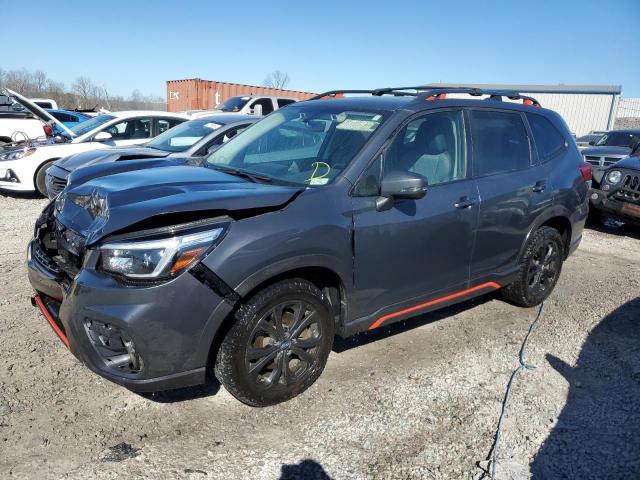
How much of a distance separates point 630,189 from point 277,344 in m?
6.86

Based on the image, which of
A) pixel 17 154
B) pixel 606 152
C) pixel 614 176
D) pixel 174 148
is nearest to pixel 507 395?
pixel 174 148

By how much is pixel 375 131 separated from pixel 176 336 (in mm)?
1801

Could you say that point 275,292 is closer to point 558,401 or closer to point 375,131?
point 375,131

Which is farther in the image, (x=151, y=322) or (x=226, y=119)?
(x=226, y=119)

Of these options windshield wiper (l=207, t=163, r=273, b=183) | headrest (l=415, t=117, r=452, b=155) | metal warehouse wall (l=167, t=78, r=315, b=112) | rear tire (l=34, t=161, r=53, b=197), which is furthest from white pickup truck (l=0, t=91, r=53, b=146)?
metal warehouse wall (l=167, t=78, r=315, b=112)

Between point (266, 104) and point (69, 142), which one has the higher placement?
point (266, 104)

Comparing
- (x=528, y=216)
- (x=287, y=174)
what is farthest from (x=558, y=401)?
(x=287, y=174)

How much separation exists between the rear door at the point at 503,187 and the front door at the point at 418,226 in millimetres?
145

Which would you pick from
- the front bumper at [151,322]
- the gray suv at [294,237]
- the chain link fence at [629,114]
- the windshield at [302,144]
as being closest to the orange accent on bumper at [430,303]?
the gray suv at [294,237]

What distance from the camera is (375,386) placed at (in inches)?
133

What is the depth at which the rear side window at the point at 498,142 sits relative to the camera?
3.92 metres

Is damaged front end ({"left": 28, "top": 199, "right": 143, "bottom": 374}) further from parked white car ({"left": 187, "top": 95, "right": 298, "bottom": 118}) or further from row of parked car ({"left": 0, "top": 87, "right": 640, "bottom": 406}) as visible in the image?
parked white car ({"left": 187, "top": 95, "right": 298, "bottom": 118})

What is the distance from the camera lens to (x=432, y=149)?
3662 mm

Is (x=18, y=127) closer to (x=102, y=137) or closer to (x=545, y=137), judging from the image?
(x=102, y=137)
